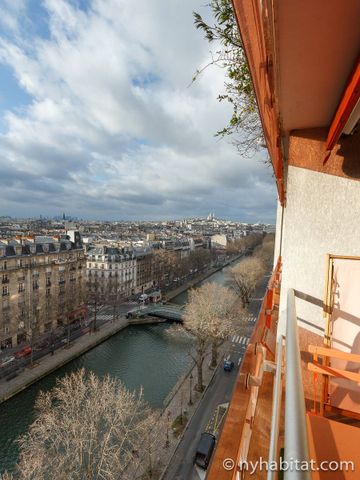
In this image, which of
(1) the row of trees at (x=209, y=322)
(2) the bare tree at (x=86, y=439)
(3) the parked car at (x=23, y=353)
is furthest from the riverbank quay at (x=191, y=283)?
(2) the bare tree at (x=86, y=439)

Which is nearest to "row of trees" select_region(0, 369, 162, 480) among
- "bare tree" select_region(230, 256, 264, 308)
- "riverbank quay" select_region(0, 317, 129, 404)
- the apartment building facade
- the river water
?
the river water

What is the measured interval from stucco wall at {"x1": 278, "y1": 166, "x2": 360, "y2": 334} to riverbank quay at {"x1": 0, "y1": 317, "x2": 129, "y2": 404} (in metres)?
16.6

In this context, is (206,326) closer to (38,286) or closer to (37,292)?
(37,292)

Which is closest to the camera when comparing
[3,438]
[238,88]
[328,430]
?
[328,430]

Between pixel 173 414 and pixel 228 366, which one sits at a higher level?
pixel 228 366

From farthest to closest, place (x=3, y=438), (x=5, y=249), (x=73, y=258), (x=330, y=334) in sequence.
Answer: (x=73, y=258)
(x=5, y=249)
(x=3, y=438)
(x=330, y=334)

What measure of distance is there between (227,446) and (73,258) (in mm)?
28221

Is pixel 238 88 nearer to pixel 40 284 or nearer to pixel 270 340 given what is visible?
pixel 270 340

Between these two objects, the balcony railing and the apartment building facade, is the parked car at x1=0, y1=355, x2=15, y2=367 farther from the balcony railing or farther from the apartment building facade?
the balcony railing

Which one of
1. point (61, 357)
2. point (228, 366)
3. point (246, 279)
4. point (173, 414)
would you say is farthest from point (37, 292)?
point (246, 279)

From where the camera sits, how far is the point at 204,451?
462 inches

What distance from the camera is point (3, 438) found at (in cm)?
1317

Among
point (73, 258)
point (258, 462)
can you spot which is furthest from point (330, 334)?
point (73, 258)

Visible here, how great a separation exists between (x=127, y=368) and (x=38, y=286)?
9.29m
